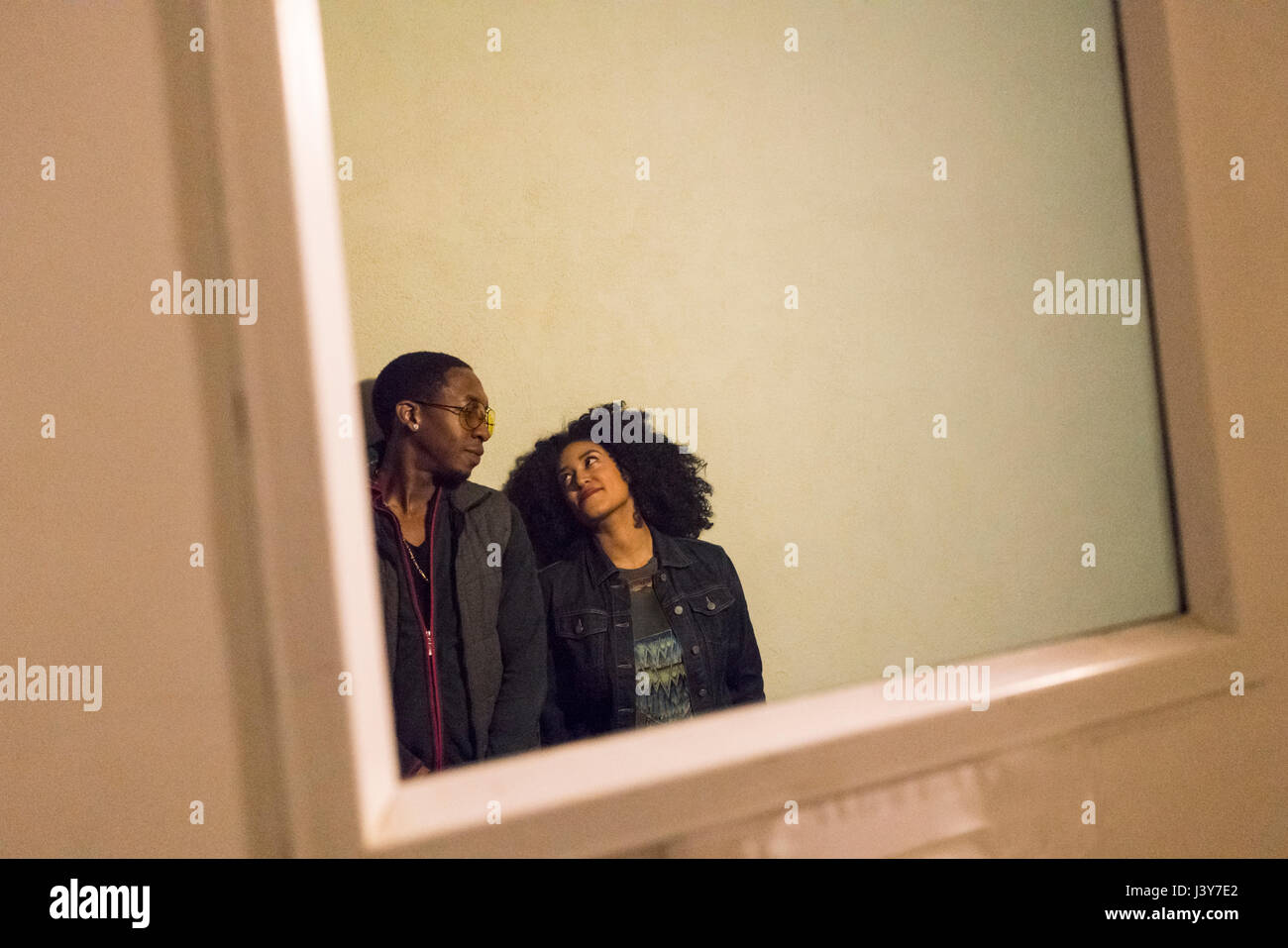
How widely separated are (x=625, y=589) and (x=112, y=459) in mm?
969

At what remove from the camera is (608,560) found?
4.12 ft

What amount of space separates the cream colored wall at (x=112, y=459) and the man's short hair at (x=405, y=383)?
833 mm

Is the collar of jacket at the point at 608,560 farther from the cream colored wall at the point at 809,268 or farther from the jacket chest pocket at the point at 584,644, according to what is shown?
the cream colored wall at the point at 809,268

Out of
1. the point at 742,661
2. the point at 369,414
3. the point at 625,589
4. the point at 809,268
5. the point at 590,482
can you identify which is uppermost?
the point at 809,268

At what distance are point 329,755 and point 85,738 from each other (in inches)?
3.9

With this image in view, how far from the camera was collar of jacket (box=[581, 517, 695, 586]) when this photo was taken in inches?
49.1

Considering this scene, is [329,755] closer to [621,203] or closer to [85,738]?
[85,738]

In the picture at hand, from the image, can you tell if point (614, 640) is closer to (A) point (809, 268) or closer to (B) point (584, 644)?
(B) point (584, 644)

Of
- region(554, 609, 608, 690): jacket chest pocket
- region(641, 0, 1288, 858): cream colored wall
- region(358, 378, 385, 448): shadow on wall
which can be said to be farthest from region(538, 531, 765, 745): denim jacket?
region(641, 0, 1288, 858): cream colored wall

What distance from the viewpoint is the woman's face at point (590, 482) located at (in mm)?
1261

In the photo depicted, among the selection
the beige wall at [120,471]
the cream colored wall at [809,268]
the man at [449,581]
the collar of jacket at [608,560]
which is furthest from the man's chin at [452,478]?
the beige wall at [120,471]

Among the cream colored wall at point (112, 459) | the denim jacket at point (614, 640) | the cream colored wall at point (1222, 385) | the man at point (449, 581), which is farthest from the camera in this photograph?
the denim jacket at point (614, 640)

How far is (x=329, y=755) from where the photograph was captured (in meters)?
0.32

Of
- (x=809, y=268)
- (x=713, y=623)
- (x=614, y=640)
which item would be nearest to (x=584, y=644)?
(x=614, y=640)
